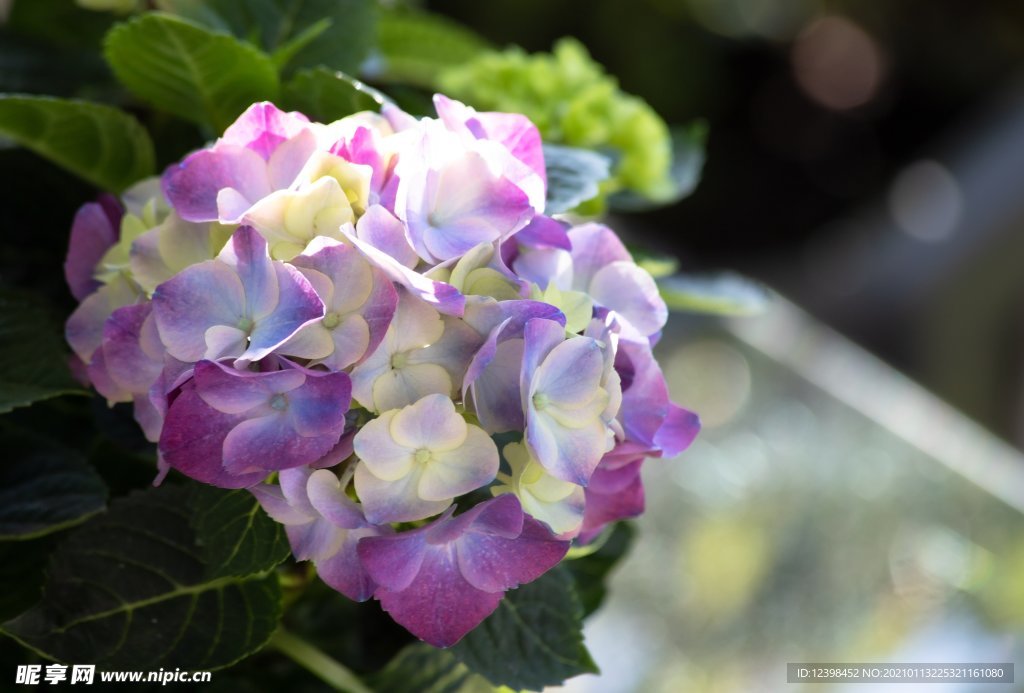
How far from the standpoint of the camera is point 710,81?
6.21 ft

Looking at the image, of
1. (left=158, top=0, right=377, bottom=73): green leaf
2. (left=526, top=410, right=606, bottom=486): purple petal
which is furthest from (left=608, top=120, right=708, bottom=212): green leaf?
(left=526, top=410, right=606, bottom=486): purple petal

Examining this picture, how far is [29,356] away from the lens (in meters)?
0.35

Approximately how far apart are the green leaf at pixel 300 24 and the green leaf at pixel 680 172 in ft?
0.49

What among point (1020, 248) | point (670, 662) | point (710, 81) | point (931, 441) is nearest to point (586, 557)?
point (670, 662)

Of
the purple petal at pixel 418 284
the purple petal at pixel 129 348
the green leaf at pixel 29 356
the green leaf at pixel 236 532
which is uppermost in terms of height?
the purple petal at pixel 418 284

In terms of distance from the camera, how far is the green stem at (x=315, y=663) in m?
0.41

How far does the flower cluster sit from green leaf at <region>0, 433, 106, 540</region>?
5cm

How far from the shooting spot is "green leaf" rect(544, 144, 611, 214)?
1.17 ft

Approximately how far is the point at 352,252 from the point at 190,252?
0.19 ft

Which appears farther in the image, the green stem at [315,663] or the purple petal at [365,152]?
the green stem at [315,663]

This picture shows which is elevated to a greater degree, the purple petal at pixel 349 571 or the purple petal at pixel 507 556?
the purple petal at pixel 507 556

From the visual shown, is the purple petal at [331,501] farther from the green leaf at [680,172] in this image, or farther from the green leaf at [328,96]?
the green leaf at [680,172]

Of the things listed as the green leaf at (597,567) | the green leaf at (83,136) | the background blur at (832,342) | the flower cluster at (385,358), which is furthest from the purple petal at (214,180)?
the background blur at (832,342)

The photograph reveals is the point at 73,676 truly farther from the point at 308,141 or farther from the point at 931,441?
the point at 931,441
